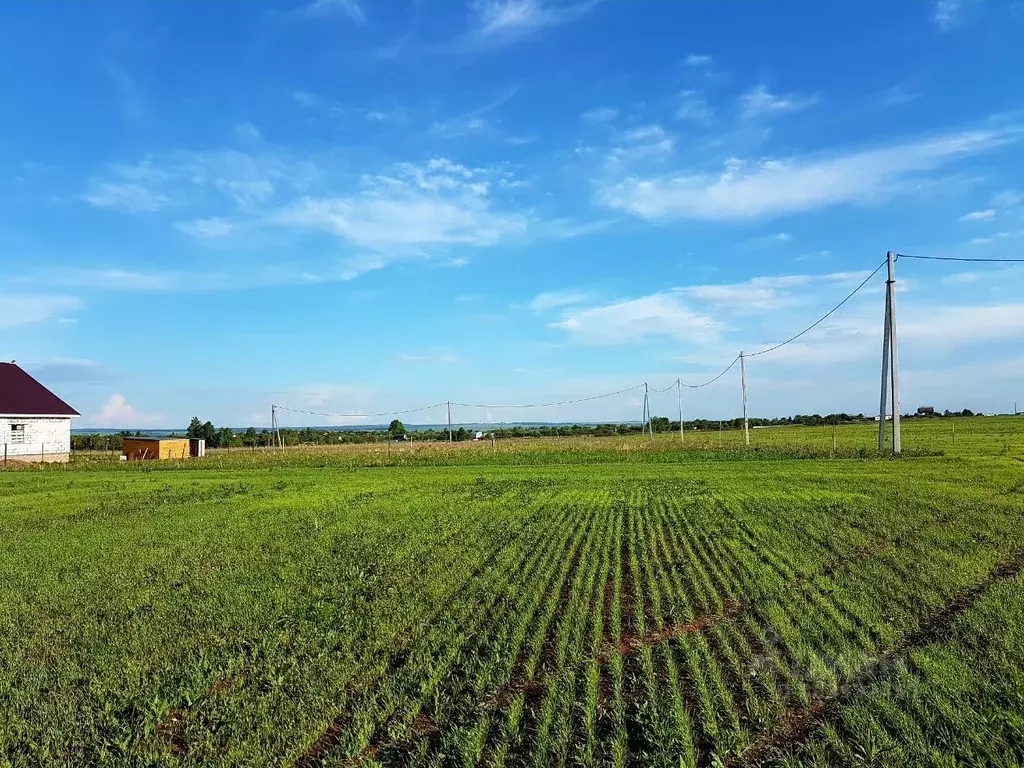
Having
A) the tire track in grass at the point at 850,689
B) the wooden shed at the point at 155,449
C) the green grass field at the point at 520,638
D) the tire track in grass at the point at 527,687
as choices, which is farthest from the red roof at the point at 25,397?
the tire track in grass at the point at 850,689

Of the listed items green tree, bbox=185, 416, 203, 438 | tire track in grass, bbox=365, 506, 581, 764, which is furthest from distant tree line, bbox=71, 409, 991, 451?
tire track in grass, bbox=365, 506, 581, 764

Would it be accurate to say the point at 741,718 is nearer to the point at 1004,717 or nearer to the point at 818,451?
the point at 1004,717

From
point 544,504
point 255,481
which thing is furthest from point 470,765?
point 255,481

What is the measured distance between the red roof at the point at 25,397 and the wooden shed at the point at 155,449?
378 cm

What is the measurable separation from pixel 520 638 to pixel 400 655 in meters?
1.16

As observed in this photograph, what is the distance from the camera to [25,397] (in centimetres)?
4291

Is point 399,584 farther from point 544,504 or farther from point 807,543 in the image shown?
point 544,504

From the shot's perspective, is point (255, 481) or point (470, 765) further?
point (255, 481)

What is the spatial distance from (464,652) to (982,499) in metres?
15.3

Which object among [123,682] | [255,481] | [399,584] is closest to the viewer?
[123,682]

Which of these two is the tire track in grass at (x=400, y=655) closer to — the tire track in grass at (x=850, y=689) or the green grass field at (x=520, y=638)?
the green grass field at (x=520, y=638)

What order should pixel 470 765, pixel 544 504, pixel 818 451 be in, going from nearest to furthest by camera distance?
pixel 470 765 → pixel 544 504 → pixel 818 451

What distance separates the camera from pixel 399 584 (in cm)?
913

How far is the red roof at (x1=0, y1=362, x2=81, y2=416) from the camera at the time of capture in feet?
136
